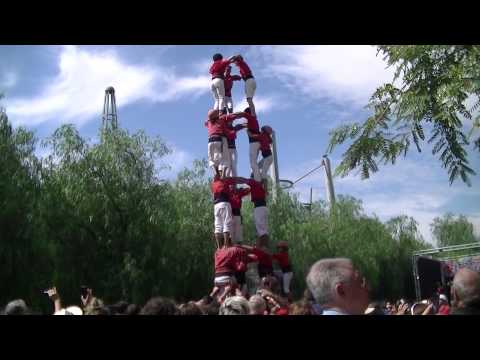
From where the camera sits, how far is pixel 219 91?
971 cm

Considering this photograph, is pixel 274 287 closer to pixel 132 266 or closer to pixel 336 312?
pixel 336 312

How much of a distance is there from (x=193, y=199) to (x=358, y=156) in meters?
11.7

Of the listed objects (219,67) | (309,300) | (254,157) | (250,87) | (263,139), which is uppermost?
(219,67)

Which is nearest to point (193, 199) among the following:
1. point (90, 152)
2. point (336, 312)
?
point (90, 152)

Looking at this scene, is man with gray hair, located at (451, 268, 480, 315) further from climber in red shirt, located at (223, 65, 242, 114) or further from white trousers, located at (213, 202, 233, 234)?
climber in red shirt, located at (223, 65, 242, 114)

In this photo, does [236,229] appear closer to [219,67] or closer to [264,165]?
[264,165]

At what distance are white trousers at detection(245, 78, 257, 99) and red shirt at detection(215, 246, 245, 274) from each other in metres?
2.93

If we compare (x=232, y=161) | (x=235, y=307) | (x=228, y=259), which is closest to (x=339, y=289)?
(x=235, y=307)

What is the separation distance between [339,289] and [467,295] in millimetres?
734

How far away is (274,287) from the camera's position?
25.2 ft

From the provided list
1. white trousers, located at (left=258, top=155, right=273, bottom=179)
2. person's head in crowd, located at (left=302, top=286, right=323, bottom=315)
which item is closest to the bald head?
person's head in crowd, located at (left=302, top=286, right=323, bottom=315)

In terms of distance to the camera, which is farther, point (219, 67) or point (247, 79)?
point (247, 79)

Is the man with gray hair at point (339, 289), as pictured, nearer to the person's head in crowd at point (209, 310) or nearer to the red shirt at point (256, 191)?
the person's head in crowd at point (209, 310)

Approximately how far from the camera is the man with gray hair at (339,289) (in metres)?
2.60
